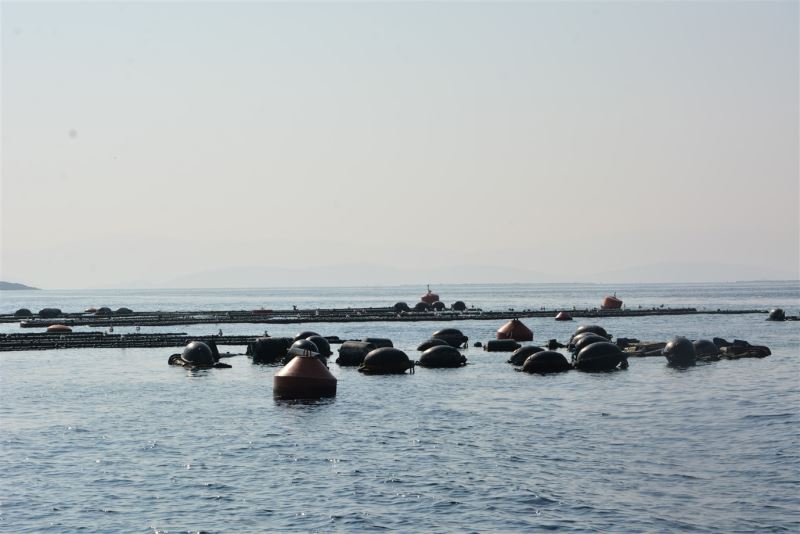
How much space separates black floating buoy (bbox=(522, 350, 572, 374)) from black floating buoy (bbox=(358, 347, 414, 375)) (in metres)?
9.35

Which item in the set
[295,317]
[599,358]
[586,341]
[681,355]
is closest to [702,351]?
[681,355]

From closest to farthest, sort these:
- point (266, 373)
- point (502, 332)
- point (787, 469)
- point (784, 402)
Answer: point (787, 469), point (784, 402), point (266, 373), point (502, 332)

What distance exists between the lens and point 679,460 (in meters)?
36.3

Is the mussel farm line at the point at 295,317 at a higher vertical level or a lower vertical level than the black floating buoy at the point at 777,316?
higher

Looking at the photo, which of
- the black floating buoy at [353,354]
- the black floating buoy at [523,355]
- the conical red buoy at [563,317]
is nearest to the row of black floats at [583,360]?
the black floating buoy at [523,355]

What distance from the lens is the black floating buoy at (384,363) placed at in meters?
73.5

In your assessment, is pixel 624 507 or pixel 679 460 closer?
pixel 624 507

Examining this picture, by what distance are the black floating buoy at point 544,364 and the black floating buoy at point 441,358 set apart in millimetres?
6573

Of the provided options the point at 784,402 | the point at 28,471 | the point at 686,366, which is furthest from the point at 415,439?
the point at 686,366

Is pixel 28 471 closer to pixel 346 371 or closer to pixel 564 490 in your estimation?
pixel 564 490

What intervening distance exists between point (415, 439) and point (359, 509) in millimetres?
12877

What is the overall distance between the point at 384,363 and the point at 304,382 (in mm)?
17524

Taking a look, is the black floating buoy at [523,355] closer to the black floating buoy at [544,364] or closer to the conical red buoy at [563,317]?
Answer: the black floating buoy at [544,364]

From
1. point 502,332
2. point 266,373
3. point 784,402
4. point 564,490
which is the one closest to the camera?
point 564,490
